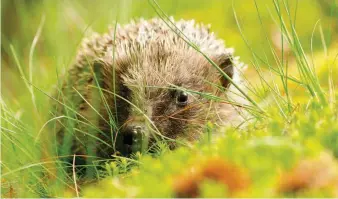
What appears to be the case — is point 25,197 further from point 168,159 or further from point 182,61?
point 182,61

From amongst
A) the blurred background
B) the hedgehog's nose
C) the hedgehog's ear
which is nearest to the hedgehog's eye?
the hedgehog's ear

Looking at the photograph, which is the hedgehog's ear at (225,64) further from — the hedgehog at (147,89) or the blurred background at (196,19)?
the blurred background at (196,19)

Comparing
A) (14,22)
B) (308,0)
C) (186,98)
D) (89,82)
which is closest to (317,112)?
(186,98)

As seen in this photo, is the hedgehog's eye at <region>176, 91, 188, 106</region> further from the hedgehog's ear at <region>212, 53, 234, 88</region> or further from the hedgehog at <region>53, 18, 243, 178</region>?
the hedgehog's ear at <region>212, 53, 234, 88</region>

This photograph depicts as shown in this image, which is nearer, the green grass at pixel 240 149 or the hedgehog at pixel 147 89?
the green grass at pixel 240 149

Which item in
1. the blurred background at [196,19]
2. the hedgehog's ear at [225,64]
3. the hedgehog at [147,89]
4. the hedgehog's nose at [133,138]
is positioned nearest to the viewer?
the hedgehog's nose at [133,138]

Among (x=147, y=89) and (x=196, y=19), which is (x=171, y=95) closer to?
(x=147, y=89)

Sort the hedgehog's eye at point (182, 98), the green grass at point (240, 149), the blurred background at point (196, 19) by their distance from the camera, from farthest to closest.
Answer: the blurred background at point (196, 19)
the hedgehog's eye at point (182, 98)
the green grass at point (240, 149)

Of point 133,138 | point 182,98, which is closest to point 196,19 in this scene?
point 182,98

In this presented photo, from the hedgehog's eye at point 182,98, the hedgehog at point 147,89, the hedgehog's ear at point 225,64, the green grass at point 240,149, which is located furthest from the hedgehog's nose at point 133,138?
the hedgehog's ear at point 225,64
